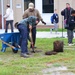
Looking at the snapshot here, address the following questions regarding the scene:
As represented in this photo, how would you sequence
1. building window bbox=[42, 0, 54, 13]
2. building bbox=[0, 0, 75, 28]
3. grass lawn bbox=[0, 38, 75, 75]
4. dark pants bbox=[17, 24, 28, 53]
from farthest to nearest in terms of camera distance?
building window bbox=[42, 0, 54, 13] → building bbox=[0, 0, 75, 28] → dark pants bbox=[17, 24, 28, 53] → grass lawn bbox=[0, 38, 75, 75]

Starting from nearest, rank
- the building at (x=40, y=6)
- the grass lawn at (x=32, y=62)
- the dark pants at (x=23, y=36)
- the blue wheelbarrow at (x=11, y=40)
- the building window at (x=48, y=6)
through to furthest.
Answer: the grass lawn at (x=32, y=62) < the dark pants at (x=23, y=36) < the blue wheelbarrow at (x=11, y=40) < the building at (x=40, y=6) < the building window at (x=48, y=6)

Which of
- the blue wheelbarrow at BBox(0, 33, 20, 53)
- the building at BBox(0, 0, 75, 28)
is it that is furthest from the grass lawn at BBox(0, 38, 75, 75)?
the building at BBox(0, 0, 75, 28)

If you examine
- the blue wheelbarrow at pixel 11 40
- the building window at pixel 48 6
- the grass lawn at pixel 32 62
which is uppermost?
the building window at pixel 48 6

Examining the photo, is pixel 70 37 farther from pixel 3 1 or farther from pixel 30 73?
pixel 3 1

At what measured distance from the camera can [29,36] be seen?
14695mm

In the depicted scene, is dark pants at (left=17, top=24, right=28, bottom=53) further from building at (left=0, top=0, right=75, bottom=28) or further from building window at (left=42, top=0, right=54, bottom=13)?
building window at (left=42, top=0, right=54, bottom=13)

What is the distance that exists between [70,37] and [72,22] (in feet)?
2.42

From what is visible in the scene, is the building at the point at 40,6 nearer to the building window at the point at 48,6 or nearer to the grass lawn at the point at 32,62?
the building window at the point at 48,6

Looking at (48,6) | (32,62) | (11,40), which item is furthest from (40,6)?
(32,62)

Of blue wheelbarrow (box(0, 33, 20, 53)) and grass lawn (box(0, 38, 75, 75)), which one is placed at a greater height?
blue wheelbarrow (box(0, 33, 20, 53))

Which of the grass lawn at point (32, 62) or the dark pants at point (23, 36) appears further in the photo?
the dark pants at point (23, 36)

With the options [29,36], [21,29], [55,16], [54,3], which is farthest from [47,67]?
[54,3]

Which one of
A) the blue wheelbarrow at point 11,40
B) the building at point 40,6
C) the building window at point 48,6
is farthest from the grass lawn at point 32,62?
the building window at point 48,6

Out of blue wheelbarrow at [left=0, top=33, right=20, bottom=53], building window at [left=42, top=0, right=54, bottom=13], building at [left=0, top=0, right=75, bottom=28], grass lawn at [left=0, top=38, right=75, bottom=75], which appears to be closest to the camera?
grass lawn at [left=0, top=38, right=75, bottom=75]
